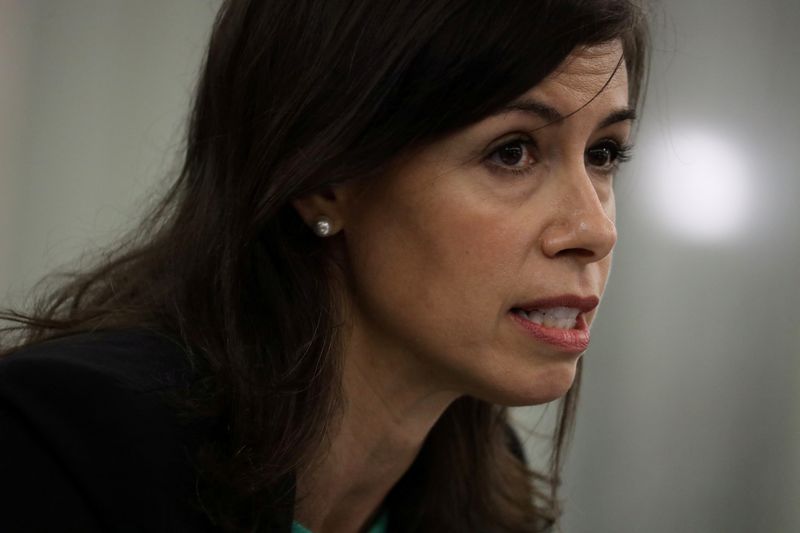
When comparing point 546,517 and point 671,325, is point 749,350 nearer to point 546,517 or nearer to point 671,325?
point 671,325

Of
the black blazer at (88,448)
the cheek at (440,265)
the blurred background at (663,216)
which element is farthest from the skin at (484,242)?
the blurred background at (663,216)

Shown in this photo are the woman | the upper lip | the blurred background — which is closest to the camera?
the woman

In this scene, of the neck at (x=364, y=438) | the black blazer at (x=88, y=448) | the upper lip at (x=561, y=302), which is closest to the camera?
the black blazer at (x=88, y=448)

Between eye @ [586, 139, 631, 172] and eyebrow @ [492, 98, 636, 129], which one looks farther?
eye @ [586, 139, 631, 172]

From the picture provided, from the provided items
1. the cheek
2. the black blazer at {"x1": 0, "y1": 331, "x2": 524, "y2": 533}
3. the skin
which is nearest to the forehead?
the skin

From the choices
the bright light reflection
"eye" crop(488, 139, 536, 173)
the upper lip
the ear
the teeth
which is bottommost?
the teeth

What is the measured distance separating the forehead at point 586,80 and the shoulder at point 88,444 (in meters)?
0.58

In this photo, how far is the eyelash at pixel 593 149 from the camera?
4.22 feet

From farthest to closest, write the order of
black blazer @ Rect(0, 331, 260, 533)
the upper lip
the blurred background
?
the blurred background < the upper lip < black blazer @ Rect(0, 331, 260, 533)

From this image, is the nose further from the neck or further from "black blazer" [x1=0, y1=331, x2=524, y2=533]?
"black blazer" [x1=0, y1=331, x2=524, y2=533]

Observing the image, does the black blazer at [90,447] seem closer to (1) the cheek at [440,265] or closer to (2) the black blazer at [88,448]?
(2) the black blazer at [88,448]

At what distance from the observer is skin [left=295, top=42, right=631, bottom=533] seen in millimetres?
1267

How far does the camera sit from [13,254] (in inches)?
104

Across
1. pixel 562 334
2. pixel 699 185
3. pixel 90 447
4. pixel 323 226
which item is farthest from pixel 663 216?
pixel 90 447
